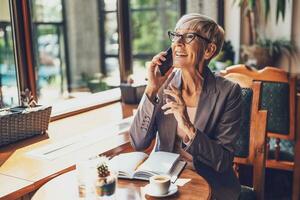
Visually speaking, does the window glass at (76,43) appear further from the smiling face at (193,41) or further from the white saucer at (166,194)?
the white saucer at (166,194)

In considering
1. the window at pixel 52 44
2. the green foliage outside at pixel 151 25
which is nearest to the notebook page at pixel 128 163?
the window at pixel 52 44

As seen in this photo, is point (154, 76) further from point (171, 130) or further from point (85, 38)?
point (85, 38)

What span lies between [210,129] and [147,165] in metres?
0.32

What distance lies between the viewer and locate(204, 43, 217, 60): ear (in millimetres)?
1588

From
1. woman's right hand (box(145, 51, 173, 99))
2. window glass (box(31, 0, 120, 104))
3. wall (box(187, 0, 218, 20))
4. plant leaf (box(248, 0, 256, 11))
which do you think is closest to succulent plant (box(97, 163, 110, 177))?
woman's right hand (box(145, 51, 173, 99))

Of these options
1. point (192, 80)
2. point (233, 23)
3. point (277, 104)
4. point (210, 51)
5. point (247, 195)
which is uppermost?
point (233, 23)

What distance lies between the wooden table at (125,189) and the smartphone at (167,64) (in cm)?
47

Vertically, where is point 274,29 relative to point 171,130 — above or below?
above

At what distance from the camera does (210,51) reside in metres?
1.60

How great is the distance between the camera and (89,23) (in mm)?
6180

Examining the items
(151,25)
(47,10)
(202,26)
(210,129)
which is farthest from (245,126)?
(151,25)

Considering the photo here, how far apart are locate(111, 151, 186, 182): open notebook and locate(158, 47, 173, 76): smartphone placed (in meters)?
0.36

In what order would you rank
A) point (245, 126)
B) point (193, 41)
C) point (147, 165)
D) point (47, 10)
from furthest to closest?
point (47, 10) → point (245, 126) → point (193, 41) → point (147, 165)

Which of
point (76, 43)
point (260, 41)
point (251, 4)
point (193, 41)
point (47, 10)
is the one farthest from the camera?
point (76, 43)
